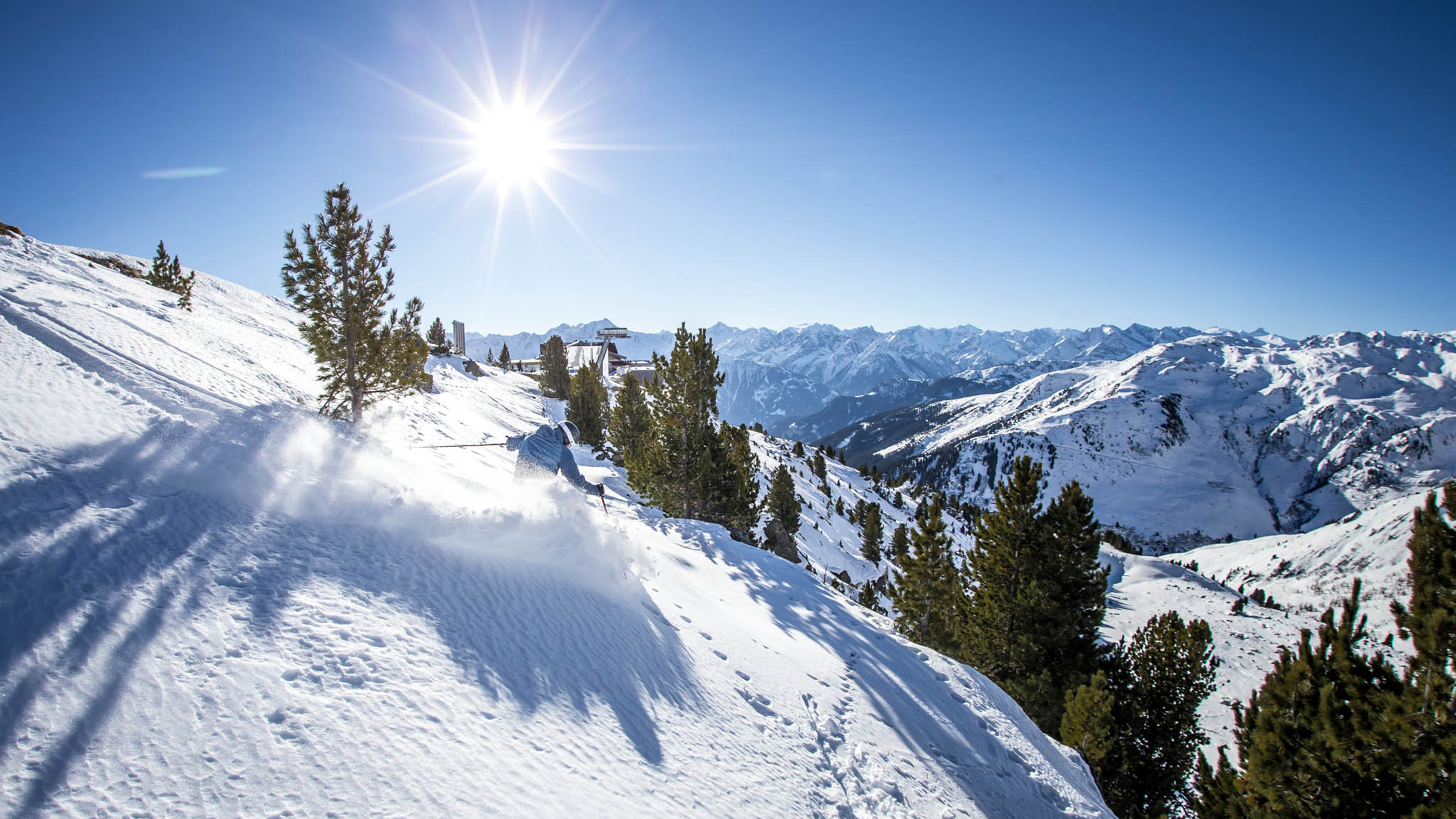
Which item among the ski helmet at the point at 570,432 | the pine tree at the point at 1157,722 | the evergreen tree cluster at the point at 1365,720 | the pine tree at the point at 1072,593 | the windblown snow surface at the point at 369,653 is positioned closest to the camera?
the windblown snow surface at the point at 369,653

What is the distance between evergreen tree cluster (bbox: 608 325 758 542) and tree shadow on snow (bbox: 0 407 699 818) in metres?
14.3

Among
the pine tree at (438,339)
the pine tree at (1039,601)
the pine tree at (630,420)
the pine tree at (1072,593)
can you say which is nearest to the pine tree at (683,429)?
the pine tree at (630,420)

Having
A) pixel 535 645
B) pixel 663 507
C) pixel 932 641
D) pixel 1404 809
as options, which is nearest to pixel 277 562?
pixel 535 645

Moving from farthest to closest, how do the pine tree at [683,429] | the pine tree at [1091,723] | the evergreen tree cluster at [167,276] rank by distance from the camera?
the evergreen tree cluster at [167,276], the pine tree at [683,429], the pine tree at [1091,723]

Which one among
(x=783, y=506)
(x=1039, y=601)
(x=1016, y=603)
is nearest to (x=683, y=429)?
(x=1016, y=603)

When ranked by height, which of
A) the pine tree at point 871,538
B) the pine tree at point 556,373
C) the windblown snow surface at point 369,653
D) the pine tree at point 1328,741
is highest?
the pine tree at point 556,373

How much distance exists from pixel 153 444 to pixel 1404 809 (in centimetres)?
1864

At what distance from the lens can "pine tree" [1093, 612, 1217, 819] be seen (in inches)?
648

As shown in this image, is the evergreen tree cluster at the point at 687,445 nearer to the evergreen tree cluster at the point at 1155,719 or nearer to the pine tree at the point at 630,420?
the pine tree at the point at 630,420

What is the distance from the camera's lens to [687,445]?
22641 mm

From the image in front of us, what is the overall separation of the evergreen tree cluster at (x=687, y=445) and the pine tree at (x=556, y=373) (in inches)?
1605

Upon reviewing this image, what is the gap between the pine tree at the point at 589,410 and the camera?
135 ft

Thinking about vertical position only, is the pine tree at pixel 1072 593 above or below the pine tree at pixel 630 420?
below

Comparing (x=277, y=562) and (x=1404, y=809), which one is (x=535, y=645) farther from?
(x=1404, y=809)
